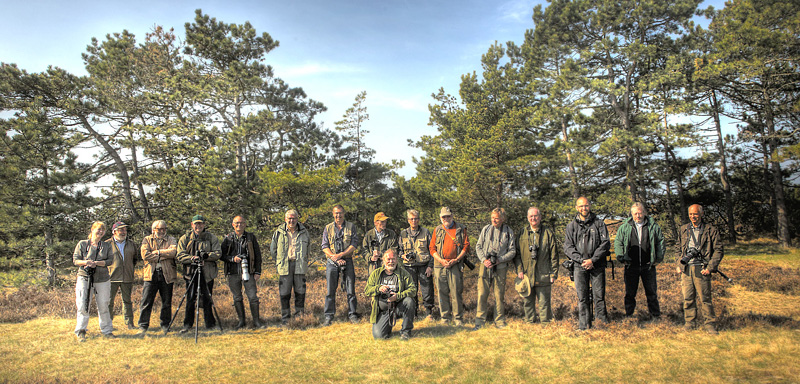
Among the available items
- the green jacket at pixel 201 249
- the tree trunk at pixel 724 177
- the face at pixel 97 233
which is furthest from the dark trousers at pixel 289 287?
the tree trunk at pixel 724 177

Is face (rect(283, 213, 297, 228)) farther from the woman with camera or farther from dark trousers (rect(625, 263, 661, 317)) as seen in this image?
dark trousers (rect(625, 263, 661, 317))

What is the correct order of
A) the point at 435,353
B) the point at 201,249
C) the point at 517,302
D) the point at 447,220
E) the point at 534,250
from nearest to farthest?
the point at 435,353 → the point at 534,250 → the point at 201,249 → the point at 447,220 → the point at 517,302

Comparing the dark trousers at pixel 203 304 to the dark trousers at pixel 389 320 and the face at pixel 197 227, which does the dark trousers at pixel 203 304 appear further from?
the dark trousers at pixel 389 320

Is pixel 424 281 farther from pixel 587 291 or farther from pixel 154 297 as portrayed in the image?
pixel 154 297

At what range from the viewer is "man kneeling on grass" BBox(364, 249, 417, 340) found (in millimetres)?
6266

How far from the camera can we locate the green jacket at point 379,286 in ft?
20.6

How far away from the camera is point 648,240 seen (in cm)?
646

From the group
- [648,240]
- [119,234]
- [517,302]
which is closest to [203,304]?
[119,234]

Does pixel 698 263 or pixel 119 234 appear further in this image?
pixel 119 234

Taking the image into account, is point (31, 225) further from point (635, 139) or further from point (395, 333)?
point (635, 139)

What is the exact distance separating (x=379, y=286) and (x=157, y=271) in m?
3.83

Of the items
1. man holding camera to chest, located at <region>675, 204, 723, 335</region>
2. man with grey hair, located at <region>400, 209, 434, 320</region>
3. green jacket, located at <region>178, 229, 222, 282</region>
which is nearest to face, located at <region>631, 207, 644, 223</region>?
man holding camera to chest, located at <region>675, 204, 723, 335</region>

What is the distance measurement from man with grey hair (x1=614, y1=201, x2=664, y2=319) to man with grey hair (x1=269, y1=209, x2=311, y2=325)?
206 inches

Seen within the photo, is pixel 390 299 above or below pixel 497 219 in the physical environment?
below
